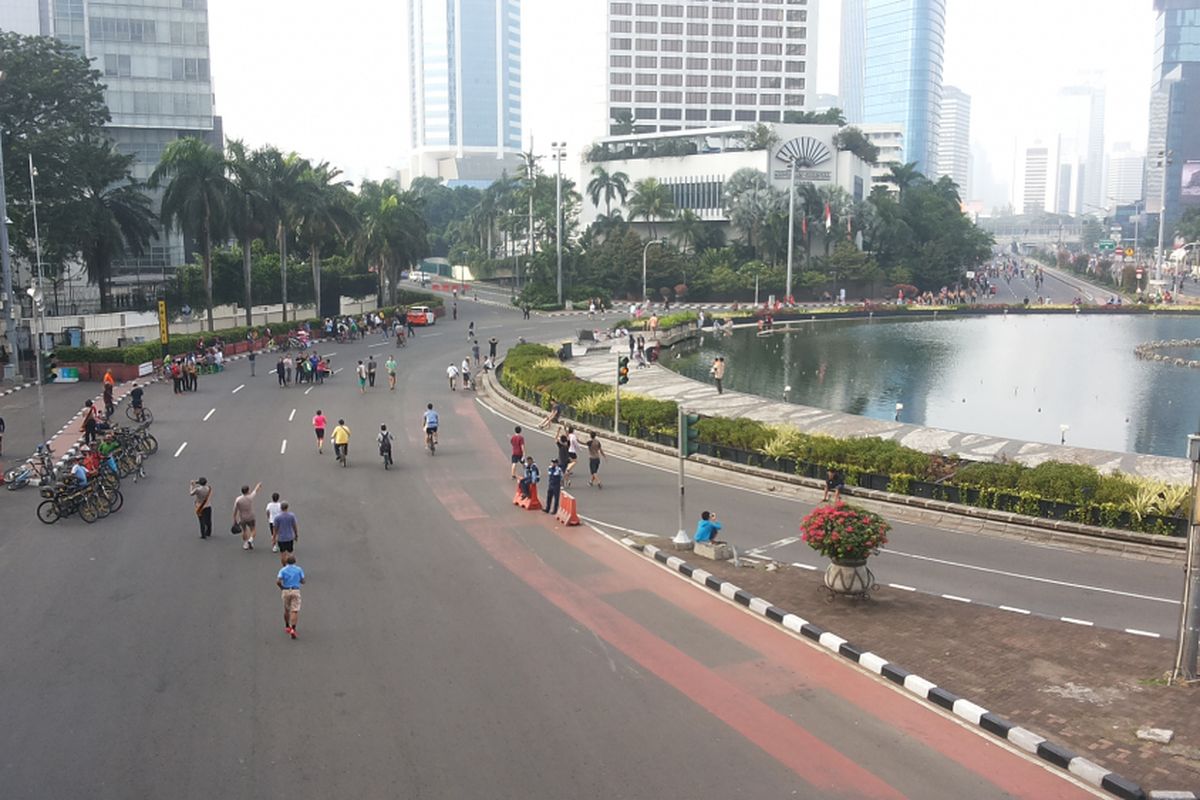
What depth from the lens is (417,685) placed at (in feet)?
44.4

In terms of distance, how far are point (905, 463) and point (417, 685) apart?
15.0m

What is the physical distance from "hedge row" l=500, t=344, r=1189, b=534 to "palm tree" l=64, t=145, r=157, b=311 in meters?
40.2

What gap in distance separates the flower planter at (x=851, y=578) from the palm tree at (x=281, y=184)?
5569 cm

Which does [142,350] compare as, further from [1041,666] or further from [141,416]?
[1041,666]

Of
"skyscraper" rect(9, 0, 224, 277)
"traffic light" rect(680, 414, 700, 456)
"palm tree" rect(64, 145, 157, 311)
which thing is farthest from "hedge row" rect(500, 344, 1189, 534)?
"skyscraper" rect(9, 0, 224, 277)

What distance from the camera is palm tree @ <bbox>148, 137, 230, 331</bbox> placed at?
2327 inches

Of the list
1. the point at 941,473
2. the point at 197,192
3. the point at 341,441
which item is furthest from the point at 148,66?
the point at 941,473

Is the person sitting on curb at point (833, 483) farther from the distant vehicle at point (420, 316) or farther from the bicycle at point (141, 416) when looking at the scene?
the distant vehicle at point (420, 316)

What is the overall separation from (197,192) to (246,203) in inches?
129

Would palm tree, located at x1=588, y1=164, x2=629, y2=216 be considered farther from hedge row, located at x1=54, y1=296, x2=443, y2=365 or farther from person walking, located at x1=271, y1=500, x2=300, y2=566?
person walking, located at x1=271, y1=500, x2=300, y2=566

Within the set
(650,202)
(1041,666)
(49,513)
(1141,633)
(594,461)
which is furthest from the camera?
(650,202)

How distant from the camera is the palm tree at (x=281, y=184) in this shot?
214ft

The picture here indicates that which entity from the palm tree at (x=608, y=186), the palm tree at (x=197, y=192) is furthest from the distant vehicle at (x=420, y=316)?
the palm tree at (x=608, y=186)

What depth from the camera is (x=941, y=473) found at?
23938 millimetres
